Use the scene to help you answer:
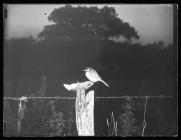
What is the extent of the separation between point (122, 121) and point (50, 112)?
0.80m

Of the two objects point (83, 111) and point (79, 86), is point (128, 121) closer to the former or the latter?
point (83, 111)

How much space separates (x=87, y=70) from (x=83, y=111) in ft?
1.54

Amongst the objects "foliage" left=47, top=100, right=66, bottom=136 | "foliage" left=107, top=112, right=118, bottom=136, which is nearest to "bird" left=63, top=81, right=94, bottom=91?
"foliage" left=47, top=100, right=66, bottom=136

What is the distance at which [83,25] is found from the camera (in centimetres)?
338

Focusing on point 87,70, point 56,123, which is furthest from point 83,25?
point 56,123

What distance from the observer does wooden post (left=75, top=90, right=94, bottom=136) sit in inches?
133

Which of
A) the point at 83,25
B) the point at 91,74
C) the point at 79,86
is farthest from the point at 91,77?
the point at 83,25

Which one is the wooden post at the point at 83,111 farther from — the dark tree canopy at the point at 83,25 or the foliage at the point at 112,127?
the dark tree canopy at the point at 83,25

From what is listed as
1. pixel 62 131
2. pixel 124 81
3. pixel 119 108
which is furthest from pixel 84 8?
pixel 62 131

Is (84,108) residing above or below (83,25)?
→ below

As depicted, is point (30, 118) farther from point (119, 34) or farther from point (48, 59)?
point (119, 34)

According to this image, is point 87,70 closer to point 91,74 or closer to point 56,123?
point 91,74

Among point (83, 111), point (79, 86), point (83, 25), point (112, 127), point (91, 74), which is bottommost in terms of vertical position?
point (112, 127)

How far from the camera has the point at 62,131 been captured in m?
3.39
